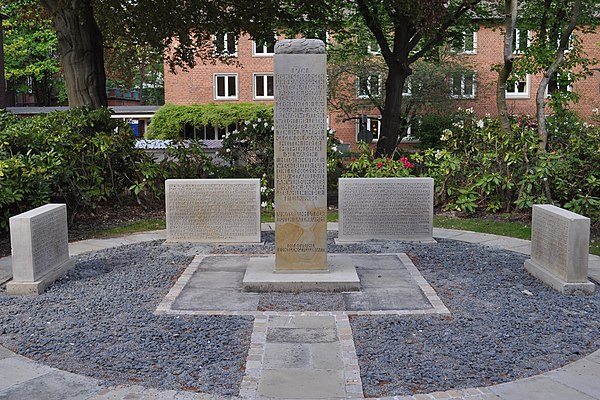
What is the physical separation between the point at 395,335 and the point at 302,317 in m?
0.98

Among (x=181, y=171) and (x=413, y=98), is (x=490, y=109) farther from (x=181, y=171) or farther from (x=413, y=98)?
(x=181, y=171)

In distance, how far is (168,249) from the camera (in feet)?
32.4

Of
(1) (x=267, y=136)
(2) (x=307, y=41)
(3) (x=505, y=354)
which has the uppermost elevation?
(2) (x=307, y=41)

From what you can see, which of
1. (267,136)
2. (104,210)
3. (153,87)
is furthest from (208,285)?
(153,87)

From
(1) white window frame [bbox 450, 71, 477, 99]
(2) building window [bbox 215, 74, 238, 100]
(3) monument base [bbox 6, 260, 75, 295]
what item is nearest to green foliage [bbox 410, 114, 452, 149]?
(1) white window frame [bbox 450, 71, 477, 99]

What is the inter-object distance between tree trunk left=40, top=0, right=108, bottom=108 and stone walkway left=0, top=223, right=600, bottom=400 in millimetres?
11484

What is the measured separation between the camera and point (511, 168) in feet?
45.3

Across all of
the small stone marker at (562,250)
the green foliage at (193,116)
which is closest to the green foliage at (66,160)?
the small stone marker at (562,250)

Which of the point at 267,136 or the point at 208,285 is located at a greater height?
the point at 267,136

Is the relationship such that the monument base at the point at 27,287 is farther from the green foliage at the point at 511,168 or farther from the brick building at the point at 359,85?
the brick building at the point at 359,85

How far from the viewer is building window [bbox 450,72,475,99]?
111ft

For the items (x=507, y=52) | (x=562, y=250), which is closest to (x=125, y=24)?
(x=507, y=52)

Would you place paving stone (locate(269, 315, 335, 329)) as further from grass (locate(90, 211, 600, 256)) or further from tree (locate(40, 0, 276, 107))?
tree (locate(40, 0, 276, 107))

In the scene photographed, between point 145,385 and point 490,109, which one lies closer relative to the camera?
point 145,385
